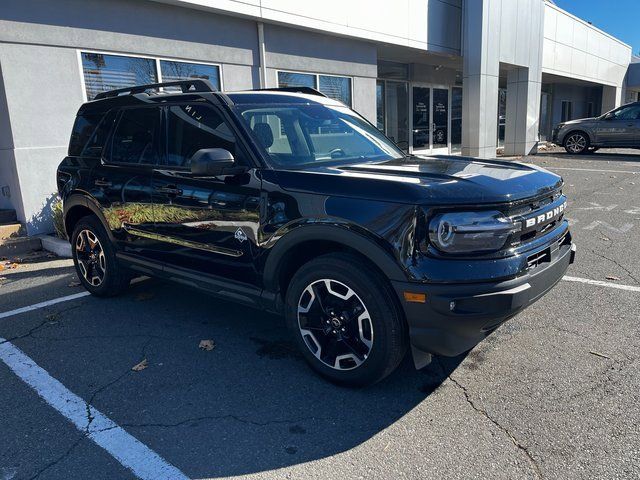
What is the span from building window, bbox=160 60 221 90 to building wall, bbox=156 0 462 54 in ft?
3.34

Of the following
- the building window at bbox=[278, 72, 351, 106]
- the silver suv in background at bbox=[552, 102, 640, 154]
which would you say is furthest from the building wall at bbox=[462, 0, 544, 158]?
the building window at bbox=[278, 72, 351, 106]

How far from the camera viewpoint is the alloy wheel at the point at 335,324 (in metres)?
3.16

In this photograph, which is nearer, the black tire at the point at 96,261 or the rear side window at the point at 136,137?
the rear side window at the point at 136,137

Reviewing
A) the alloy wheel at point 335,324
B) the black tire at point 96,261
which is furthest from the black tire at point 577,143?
the alloy wheel at point 335,324

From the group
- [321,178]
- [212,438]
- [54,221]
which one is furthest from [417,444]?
[54,221]

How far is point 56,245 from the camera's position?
23.7ft

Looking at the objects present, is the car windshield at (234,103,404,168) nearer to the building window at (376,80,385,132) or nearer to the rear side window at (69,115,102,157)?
the rear side window at (69,115,102,157)

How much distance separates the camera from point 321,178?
128 inches

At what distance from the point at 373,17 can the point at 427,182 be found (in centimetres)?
1090

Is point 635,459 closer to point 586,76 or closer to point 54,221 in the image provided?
point 54,221

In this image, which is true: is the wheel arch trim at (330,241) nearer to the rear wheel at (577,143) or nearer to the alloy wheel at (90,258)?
the alloy wheel at (90,258)

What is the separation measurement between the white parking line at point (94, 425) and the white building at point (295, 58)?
15.0 feet

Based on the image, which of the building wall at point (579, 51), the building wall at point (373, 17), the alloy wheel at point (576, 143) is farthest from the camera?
the building wall at point (579, 51)

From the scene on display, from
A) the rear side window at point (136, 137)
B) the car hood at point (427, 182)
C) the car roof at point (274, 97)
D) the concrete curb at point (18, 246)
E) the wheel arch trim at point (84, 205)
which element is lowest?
the concrete curb at point (18, 246)
